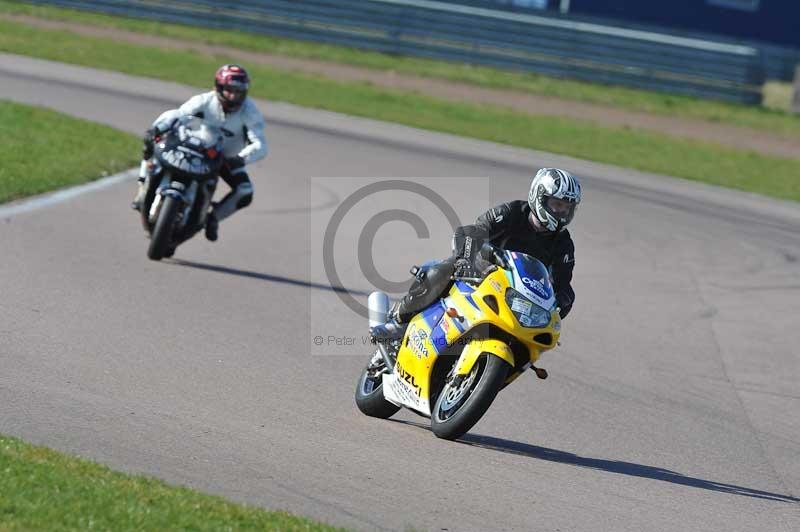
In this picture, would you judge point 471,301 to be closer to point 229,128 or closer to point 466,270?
point 466,270

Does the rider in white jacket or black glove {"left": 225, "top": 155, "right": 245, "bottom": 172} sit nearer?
the rider in white jacket

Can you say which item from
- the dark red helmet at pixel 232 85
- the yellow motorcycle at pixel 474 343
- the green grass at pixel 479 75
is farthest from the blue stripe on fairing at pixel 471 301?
the green grass at pixel 479 75

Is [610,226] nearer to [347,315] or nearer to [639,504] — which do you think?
[347,315]

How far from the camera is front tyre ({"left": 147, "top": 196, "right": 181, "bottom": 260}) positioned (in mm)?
12062

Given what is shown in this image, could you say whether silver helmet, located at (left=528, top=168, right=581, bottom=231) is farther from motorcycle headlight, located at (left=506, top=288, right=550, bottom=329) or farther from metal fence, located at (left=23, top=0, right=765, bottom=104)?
metal fence, located at (left=23, top=0, right=765, bottom=104)

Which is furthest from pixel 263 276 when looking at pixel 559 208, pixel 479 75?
pixel 479 75

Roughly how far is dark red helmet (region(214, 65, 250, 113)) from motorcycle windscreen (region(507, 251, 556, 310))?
563cm

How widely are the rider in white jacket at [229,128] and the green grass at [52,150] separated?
7.25 feet

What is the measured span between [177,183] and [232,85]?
1.04m

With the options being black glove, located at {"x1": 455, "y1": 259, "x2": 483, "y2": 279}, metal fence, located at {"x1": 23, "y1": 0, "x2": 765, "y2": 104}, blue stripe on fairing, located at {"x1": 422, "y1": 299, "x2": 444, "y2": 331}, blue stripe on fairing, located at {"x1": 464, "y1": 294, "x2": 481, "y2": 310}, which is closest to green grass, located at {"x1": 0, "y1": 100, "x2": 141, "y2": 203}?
blue stripe on fairing, located at {"x1": 422, "y1": 299, "x2": 444, "y2": 331}

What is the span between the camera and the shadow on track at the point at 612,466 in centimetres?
759

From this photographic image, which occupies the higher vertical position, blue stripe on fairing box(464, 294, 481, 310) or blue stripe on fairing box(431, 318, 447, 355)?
blue stripe on fairing box(464, 294, 481, 310)

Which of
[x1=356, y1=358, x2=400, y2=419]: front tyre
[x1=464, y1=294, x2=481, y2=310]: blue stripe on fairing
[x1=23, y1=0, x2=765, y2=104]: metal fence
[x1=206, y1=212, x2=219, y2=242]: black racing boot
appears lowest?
[x1=23, y1=0, x2=765, y2=104]: metal fence

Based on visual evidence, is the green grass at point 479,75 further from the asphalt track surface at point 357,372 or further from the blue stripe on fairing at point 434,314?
the blue stripe on fairing at point 434,314
